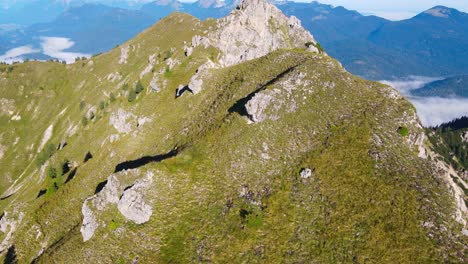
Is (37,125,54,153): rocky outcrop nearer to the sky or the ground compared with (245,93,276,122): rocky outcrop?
nearer to the ground

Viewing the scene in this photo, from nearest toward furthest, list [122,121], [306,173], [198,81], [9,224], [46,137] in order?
1. [306,173]
2. [9,224]
3. [198,81]
4. [122,121]
5. [46,137]

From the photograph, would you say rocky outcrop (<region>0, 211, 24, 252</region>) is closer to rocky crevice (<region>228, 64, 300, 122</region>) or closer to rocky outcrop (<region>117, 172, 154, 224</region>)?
rocky outcrop (<region>117, 172, 154, 224</region>)

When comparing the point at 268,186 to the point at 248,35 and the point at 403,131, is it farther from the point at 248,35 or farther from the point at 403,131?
the point at 248,35

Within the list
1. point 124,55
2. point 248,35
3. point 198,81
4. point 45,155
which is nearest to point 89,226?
point 198,81

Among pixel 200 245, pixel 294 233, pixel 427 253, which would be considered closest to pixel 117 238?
pixel 200 245

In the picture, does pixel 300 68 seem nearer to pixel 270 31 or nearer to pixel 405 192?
pixel 405 192

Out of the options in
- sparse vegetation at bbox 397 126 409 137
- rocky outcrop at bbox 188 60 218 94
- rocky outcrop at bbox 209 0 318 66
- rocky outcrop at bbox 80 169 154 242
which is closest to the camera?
rocky outcrop at bbox 80 169 154 242

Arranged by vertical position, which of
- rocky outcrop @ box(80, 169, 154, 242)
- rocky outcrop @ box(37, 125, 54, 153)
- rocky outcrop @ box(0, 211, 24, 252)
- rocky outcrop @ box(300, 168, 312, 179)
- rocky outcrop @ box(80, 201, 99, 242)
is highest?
rocky outcrop @ box(300, 168, 312, 179)

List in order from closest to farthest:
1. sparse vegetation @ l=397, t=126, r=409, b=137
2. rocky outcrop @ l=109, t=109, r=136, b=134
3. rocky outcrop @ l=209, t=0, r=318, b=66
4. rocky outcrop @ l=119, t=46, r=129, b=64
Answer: sparse vegetation @ l=397, t=126, r=409, b=137
rocky outcrop @ l=109, t=109, r=136, b=134
rocky outcrop @ l=209, t=0, r=318, b=66
rocky outcrop @ l=119, t=46, r=129, b=64

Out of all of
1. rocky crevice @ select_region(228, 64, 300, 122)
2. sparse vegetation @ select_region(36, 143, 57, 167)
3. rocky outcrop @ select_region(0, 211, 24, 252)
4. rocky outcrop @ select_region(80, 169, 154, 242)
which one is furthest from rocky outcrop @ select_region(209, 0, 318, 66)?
sparse vegetation @ select_region(36, 143, 57, 167)
